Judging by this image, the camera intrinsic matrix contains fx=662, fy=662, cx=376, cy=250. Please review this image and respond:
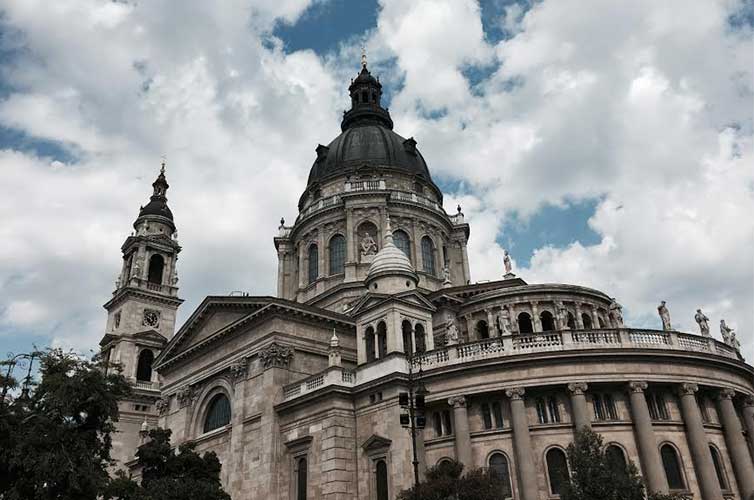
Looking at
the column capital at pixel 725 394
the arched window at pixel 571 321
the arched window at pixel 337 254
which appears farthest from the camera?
the arched window at pixel 337 254

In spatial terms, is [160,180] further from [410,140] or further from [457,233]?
[457,233]

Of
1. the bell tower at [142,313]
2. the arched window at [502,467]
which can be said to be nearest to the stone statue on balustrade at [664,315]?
the arched window at [502,467]

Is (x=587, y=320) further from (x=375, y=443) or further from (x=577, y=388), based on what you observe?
(x=375, y=443)

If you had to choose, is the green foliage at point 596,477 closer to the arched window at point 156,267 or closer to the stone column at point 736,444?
the stone column at point 736,444

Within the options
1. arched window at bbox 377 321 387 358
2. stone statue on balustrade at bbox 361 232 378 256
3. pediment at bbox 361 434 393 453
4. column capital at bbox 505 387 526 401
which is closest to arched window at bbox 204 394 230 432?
arched window at bbox 377 321 387 358

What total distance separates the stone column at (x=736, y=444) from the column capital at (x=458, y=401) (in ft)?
38.2

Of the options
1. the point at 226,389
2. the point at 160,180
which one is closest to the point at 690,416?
the point at 226,389

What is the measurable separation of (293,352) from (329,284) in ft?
46.8

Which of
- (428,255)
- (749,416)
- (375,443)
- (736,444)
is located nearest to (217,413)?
(375,443)

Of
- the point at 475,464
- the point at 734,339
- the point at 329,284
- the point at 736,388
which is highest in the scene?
the point at 329,284

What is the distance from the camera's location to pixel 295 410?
111ft

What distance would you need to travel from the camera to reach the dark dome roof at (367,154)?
5581 cm

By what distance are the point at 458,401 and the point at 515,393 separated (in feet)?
8.41

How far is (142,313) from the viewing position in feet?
198
